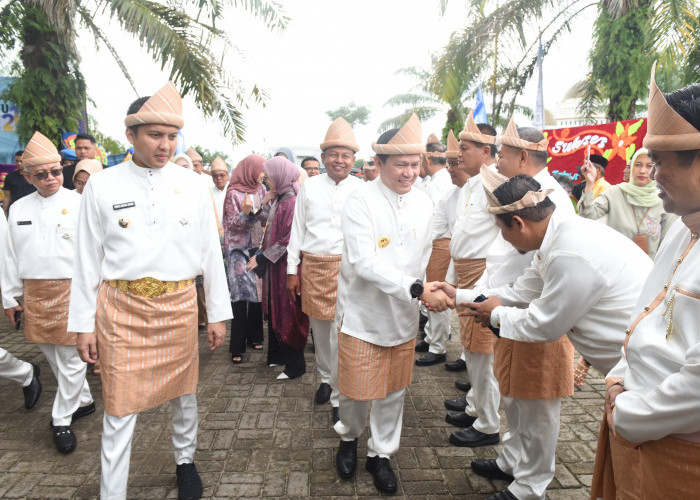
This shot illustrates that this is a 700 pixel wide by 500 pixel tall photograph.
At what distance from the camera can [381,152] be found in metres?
2.83

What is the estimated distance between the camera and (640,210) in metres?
4.60

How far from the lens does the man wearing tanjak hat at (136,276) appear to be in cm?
243

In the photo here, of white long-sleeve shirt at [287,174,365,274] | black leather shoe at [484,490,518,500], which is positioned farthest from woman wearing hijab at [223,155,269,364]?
black leather shoe at [484,490,518,500]

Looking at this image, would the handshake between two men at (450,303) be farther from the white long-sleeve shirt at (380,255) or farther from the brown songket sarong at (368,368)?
the brown songket sarong at (368,368)

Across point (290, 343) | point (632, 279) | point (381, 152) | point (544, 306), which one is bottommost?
point (290, 343)

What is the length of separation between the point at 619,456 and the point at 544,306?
648 millimetres

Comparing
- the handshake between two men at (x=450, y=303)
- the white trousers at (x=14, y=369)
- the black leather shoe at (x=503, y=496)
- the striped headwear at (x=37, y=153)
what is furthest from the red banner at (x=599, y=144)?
the white trousers at (x=14, y=369)

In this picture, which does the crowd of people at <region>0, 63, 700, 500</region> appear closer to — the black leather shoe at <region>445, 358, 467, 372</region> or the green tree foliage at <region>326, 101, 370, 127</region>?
the black leather shoe at <region>445, 358, 467, 372</region>

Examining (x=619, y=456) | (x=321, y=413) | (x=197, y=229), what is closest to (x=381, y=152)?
(x=197, y=229)

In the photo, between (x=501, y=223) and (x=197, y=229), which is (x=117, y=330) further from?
(x=501, y=223)

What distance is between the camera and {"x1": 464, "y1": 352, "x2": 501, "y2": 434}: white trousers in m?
3.31

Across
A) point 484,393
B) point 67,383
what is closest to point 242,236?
point 67,383

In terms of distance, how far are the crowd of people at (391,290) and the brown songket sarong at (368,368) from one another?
12 mm

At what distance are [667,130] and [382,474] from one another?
240 centimetres
